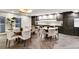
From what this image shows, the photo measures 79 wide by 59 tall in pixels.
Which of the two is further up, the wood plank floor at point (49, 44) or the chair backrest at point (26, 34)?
the chair backrest at point (26, 34)

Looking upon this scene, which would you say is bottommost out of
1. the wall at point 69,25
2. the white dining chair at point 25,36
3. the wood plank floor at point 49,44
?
the wood plank floor at point 49,44

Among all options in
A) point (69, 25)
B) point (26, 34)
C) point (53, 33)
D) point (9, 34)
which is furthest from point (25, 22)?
point (69, 25)

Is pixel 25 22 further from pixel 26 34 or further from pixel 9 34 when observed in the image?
pixel 9 34

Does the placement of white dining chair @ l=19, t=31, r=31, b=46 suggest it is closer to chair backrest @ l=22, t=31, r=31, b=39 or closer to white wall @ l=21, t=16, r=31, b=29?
chair backrest @ l=22, t=31, r=31, b=39

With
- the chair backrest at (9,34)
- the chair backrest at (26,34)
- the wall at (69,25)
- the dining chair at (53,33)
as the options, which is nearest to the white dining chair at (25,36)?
the chair backrest at (26,34)

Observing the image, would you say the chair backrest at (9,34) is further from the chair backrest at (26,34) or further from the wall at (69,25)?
the wall at (69,25)

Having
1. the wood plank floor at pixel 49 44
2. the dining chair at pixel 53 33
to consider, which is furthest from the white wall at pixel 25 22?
the dining chair at pixel 53 33

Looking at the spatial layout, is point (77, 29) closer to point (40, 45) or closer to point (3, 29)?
point (40, 45)

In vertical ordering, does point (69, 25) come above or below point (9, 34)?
above

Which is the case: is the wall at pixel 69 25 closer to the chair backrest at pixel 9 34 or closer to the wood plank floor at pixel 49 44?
the wood plank floor at pixel 49 44

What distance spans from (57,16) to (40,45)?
84cm

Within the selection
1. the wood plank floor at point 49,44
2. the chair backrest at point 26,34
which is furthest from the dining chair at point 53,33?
the chair backrest at point 26,34

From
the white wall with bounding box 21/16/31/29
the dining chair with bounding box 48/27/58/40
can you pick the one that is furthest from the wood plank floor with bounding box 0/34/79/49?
the white wall with bounding box 21/16/31/29
